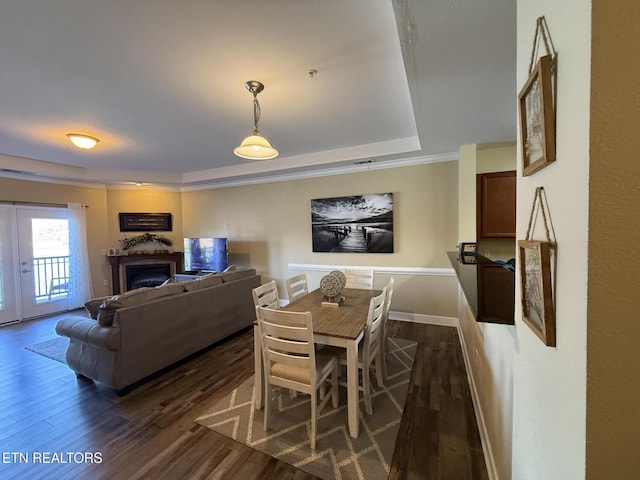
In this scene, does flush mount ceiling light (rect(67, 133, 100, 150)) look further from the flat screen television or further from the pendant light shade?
the flat screen television

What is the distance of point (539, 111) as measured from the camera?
2.34ft

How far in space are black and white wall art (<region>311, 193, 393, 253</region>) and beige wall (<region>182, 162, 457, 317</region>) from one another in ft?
0.40

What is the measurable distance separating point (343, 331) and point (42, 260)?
19.4ft

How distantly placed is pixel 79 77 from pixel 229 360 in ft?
9.51

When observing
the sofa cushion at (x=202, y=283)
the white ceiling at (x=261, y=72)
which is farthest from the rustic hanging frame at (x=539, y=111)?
the sofa cushion at (x=202, y=283)

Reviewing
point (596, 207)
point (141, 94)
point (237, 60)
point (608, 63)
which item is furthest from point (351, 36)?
point (141, 94)

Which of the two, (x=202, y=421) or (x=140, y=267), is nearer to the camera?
(x=202, y=421)

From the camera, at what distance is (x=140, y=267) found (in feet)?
18.6

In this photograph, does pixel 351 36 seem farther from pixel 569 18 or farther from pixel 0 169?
pixel 0 169

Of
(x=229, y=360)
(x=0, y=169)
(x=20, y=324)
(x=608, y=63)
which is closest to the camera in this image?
(x=608, y=63)

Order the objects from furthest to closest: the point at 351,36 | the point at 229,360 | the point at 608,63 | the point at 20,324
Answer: the point at 20,324 → the point at 229,360 → the point at 351,36 → the point at 608,63

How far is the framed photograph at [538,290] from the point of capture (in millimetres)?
670

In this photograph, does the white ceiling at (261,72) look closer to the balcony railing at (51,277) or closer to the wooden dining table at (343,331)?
the wooden dining table at (343,331)

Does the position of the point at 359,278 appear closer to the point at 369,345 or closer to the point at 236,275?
the point at 369,345
